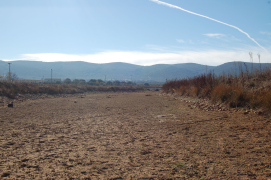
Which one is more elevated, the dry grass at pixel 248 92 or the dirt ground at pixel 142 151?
the dry grass at pixel 248 92

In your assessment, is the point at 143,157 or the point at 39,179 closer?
the point at 39,179

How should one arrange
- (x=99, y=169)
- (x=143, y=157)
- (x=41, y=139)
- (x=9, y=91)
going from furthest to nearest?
(x=9, y=91), (x=41, y=139), (x=143, y=157), (x=99, y=169)

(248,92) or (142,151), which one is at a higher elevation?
(248,92)

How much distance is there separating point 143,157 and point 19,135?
424 centimetres

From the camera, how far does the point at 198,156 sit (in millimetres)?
4367

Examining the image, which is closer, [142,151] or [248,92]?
[142,151]

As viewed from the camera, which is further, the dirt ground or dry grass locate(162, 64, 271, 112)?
dry grass locate(162, 64, 271, 112)

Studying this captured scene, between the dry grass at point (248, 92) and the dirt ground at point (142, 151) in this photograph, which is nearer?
the dirt ground at point (142, 151)

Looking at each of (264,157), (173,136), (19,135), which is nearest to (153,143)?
(173,136)

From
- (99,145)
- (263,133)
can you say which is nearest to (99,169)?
(99,145)

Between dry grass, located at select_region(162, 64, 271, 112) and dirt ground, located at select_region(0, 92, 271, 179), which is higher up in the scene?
dry grass, located at select_region(162, 64, 271, 112)

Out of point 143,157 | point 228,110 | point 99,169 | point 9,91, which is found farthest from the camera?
point 9,91

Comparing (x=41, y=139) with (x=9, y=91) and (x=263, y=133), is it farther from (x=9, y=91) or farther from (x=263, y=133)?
(x=9, y=91)

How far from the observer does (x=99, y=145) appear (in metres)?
5.49
